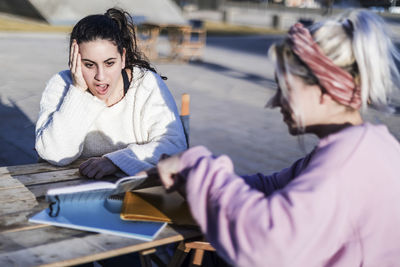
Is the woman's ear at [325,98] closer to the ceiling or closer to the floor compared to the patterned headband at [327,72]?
closer to the floor

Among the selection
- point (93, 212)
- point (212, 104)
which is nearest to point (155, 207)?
point (93, 212)

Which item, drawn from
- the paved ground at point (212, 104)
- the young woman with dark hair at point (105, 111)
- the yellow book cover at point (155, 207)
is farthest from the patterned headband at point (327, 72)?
the young woman with dark hair at point (105, 111)

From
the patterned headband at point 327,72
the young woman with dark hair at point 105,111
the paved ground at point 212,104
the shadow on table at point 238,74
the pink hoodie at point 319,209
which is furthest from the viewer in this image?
the shadow on table at point 238,74

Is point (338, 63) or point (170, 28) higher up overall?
A: point (338, 63)

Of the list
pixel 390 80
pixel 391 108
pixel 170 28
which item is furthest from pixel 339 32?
pixel 170 28

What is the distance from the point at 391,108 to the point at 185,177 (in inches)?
27.0

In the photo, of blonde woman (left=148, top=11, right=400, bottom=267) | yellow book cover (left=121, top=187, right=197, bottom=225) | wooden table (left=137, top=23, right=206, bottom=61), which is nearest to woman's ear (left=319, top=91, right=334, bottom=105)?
A: blonde woman (left=148, top=11, right=400, bottom=267)

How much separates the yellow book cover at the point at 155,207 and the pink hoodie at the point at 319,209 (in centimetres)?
33

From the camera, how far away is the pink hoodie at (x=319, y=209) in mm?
1216

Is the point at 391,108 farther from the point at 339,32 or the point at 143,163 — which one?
the point at 143,163

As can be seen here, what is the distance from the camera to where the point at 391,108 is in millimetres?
1527

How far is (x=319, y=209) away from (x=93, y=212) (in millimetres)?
813

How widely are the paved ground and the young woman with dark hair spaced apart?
0.73m

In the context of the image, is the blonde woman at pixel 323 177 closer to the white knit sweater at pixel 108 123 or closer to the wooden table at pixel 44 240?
the wooden table at pixel 44 240
